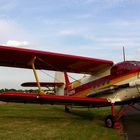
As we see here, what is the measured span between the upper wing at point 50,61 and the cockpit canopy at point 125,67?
699mm

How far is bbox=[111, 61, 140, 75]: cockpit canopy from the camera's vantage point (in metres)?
9.97

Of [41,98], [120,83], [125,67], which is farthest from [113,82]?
[41,98]

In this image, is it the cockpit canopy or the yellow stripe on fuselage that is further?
the cockpit canopy

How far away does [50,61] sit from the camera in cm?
1145

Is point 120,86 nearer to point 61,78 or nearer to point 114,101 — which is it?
point 114,101

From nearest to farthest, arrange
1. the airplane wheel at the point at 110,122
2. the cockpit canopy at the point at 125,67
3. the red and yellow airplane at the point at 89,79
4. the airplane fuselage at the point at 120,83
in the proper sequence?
the airplane wheel at the point at 110,122 < the airplane fuselage at the point at 120,83 < the red and yellow airplane at the point at 89,79 < the cockpit canopy at the point at 125,67

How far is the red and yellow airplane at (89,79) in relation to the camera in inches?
388

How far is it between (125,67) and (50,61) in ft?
9.89

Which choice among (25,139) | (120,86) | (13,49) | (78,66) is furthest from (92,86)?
(25,139)

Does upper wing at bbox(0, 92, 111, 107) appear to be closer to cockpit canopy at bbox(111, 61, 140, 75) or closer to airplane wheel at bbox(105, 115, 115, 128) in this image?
airplane wheel at bbox(105, 115, 115, 128)

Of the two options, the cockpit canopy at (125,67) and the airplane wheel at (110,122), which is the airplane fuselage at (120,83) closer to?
the cockpit canopy at (125,67)

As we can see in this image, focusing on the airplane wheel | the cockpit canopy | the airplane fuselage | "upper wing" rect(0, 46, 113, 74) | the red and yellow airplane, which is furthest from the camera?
"upper wing" rect(0, 46, 113, 74)

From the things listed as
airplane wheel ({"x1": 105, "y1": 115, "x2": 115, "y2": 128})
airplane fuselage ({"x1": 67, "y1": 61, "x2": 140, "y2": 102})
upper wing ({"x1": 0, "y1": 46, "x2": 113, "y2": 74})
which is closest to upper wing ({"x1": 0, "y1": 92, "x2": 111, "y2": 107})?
airplane fuselage ({"x1": 67, "y1": 61, "x2": 140, "y2": 102})

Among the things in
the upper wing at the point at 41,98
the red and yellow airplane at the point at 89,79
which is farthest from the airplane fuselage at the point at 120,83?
the upper wing at the point at 41,98
